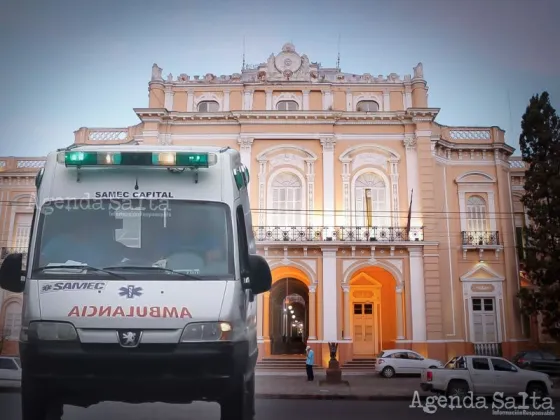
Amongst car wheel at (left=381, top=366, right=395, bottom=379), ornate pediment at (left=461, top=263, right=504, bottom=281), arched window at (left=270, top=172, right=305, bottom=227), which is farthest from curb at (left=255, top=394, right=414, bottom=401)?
ornate pediment at (left=461, top=263, right=504, bottom=281)

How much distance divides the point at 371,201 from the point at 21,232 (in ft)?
50.5

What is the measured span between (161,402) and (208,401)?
321mm

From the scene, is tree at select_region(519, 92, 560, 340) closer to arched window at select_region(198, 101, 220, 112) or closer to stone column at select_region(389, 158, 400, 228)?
stone column at select_region(389, 158, 400, 228)

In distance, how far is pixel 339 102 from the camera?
19.7 m

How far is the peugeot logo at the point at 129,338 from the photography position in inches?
139

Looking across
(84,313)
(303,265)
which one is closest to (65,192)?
(84,313)

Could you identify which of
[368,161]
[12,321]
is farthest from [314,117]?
[12,321]

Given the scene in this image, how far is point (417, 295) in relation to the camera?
1917cm

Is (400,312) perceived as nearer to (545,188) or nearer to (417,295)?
(417,295)

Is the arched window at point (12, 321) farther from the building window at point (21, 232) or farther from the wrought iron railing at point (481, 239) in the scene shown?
the wrought iron railing at point (481, 239)

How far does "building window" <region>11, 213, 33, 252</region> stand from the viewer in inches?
193

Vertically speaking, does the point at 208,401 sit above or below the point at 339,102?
below

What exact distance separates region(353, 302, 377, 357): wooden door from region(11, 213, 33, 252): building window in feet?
56.0

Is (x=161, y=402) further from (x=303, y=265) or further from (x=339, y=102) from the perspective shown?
(x=339, y=102)
